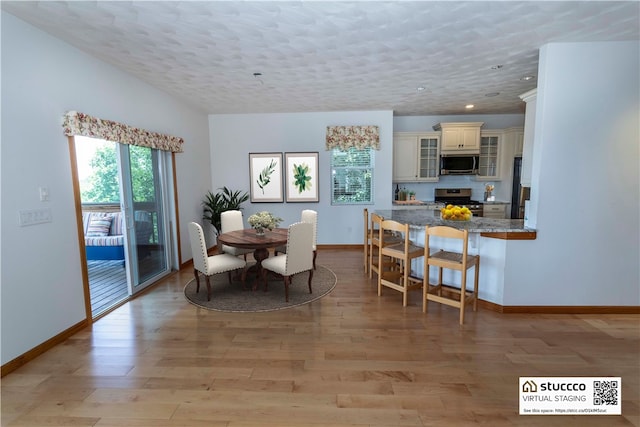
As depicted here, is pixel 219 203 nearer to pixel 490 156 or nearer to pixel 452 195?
pixel 452 195

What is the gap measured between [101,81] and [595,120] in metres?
4.87

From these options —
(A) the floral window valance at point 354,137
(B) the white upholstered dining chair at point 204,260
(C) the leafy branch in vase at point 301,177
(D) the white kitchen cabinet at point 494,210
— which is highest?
(A) the floral window valance at point 354,137

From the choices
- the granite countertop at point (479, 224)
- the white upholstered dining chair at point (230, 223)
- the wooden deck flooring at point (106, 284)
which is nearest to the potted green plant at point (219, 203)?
the white upholstered dining chair at point (230, 223)

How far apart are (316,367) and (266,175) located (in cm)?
399

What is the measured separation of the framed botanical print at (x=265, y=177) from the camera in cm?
546

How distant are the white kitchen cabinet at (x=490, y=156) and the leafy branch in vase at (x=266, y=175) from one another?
3.92 metres

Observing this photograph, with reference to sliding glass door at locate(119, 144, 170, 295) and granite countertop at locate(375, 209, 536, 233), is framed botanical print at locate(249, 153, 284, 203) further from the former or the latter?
granite countertop at locate(375, 209, 536, 233)

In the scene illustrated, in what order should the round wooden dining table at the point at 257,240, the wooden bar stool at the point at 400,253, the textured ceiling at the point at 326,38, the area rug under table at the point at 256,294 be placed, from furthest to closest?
the round wooden dining table at the point at 257,240, the area rug under table at the point at 256,294, the wooden bar stool at the point at 400,253, the textured ceiling at the point at 326,38

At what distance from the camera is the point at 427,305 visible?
3.13 metres

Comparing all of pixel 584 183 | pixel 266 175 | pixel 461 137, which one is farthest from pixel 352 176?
pixel 584 183

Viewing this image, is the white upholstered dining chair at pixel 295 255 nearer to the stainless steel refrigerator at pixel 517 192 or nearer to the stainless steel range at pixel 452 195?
the stainless steel range at pixel 452 195

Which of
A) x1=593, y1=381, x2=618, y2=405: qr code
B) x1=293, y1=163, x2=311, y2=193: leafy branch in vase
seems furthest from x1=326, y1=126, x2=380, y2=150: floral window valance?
x1=593, y1=381, x2=618, y2=405: qr code

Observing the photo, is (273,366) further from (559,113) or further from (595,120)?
(595,120)

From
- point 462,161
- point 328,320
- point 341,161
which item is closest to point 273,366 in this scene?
point 328,320
